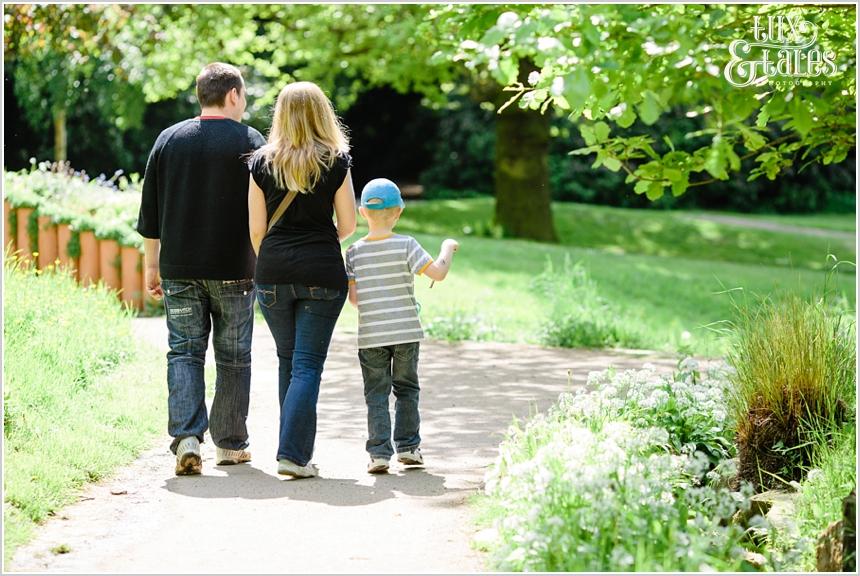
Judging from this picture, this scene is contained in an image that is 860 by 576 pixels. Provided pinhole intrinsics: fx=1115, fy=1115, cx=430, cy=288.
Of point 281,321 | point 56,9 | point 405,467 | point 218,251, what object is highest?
point 56,9

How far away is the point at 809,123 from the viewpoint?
378 cm

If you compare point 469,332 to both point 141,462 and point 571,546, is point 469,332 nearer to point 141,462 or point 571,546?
point 141,462

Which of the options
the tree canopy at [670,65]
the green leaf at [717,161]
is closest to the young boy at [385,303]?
the tree canopy at [670,65]

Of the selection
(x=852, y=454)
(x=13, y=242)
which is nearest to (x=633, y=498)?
(x=852, y=454)

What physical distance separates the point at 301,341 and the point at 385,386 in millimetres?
477

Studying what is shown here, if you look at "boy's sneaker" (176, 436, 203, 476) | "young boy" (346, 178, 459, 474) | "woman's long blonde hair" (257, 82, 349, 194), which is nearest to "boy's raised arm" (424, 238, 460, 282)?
"young boy" (346, 178, 459, 474)

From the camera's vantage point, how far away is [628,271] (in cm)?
1473

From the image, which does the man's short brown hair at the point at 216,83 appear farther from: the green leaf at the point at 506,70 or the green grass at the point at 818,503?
the green grass at the point at 818,503

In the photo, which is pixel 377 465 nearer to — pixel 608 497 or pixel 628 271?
pixel 608 497

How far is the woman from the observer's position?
5.04m

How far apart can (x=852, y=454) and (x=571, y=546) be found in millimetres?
1759

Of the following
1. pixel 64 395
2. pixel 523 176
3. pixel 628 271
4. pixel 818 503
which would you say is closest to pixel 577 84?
pixel 818 503

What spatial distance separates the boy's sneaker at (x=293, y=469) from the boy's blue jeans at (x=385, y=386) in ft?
1.05

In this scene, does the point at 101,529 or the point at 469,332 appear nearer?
the point at 101,529
